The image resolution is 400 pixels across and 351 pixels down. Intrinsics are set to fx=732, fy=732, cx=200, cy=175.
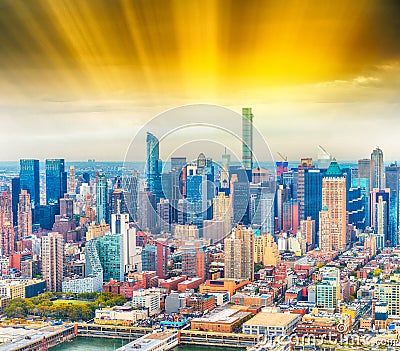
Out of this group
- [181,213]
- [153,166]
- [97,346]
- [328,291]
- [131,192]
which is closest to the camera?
[97,346]

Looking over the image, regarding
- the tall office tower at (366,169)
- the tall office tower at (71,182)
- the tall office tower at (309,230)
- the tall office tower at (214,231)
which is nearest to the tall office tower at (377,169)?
the tall office tower at (366,169)

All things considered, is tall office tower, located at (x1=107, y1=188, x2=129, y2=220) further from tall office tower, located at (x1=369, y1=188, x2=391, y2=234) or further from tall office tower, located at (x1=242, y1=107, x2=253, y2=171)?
tall office tower, located at (x1=369, y1=188, x2=391, y2=234)

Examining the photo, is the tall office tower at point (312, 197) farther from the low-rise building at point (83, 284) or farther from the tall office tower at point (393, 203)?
the low-rise building at point (83, 284)

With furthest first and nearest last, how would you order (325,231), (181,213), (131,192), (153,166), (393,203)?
(325,231) → (393,203) → (131,192) → (181,213) → (153,166)

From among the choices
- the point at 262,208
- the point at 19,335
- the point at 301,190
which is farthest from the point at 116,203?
the point at 19,335

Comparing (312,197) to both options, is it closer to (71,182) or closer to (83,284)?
(71,182)

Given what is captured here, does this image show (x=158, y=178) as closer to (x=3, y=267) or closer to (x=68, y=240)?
(x=68, y=240)
